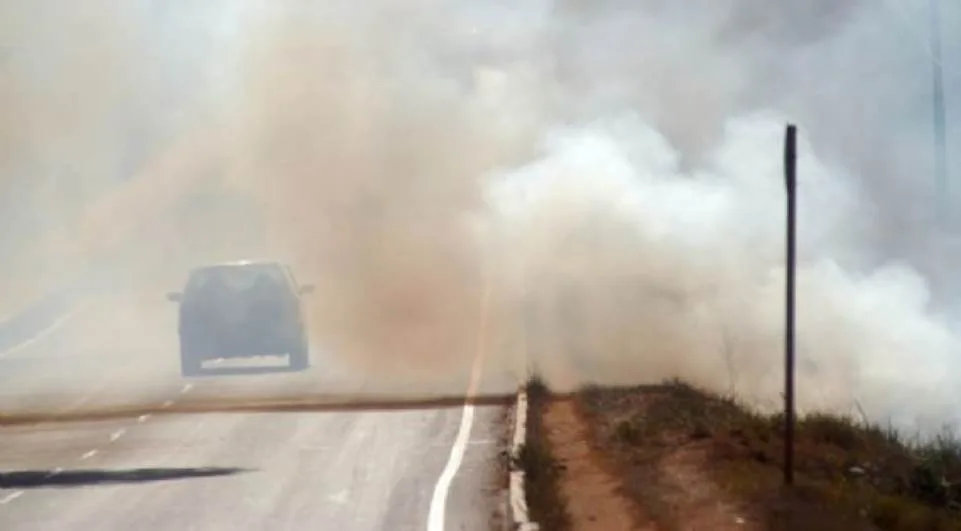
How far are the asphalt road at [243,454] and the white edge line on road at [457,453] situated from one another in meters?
0.03

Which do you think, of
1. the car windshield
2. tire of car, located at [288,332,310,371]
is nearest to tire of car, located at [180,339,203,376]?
the car windshield

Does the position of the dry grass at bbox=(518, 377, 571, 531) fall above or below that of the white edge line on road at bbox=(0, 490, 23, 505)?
above

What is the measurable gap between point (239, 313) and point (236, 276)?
73cm

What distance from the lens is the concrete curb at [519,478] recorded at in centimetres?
1477

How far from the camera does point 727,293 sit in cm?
3089

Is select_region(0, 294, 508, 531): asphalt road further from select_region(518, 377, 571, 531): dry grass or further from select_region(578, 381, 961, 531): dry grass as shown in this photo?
select_region(578, 381, 961, 531): dry grass

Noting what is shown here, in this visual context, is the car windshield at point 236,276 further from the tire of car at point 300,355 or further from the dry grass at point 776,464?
the dry grass at point 776,464

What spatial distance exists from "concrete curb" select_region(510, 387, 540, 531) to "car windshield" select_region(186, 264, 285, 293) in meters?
6.83

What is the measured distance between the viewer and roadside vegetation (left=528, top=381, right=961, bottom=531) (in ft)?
49.8

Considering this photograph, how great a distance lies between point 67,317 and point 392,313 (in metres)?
11.1

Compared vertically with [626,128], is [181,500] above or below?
below

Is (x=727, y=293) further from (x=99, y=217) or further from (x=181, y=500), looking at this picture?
(x=99, y=217)

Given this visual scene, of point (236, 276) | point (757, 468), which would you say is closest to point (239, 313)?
point (236, 276)

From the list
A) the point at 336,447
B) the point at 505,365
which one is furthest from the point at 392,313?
the point at 336,447
